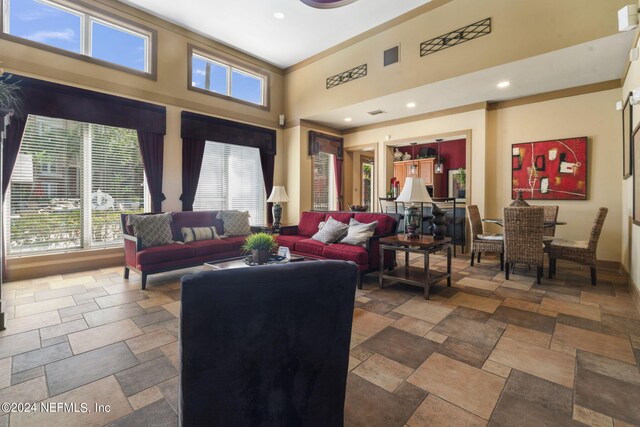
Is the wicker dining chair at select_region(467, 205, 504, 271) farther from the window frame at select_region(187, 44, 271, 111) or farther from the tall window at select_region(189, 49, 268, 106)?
the tall window at select_region(189, 49, 268, 106)

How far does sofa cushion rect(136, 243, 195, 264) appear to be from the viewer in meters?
3.69

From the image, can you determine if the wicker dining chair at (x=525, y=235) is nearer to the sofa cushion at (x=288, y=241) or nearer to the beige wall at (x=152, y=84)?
the sofa cushion at (x=288, y=241)

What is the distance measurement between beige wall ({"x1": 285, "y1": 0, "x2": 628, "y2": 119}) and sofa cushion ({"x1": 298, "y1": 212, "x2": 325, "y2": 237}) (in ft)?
7.68

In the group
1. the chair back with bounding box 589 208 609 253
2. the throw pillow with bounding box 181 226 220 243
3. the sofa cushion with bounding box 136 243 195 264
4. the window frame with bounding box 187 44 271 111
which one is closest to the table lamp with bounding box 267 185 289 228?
the throw pillow with bounding box 181 226 220 243

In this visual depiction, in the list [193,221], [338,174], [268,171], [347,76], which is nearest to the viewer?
[193,221]

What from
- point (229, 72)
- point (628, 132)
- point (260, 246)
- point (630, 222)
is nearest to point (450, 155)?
point (628, 132)

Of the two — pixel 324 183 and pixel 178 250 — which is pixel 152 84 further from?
pixel 324 183

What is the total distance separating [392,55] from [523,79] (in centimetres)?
208

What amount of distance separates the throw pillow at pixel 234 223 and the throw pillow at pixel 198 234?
260 millimetres

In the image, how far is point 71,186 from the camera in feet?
14.4

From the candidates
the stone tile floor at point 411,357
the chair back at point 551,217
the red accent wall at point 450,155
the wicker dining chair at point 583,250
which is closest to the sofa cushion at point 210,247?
the stone tile floor at point 411,357

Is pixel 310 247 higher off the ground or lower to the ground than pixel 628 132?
lower

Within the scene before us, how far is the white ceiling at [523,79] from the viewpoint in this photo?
3.73 metres

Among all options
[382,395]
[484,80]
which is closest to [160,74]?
[484,80]
